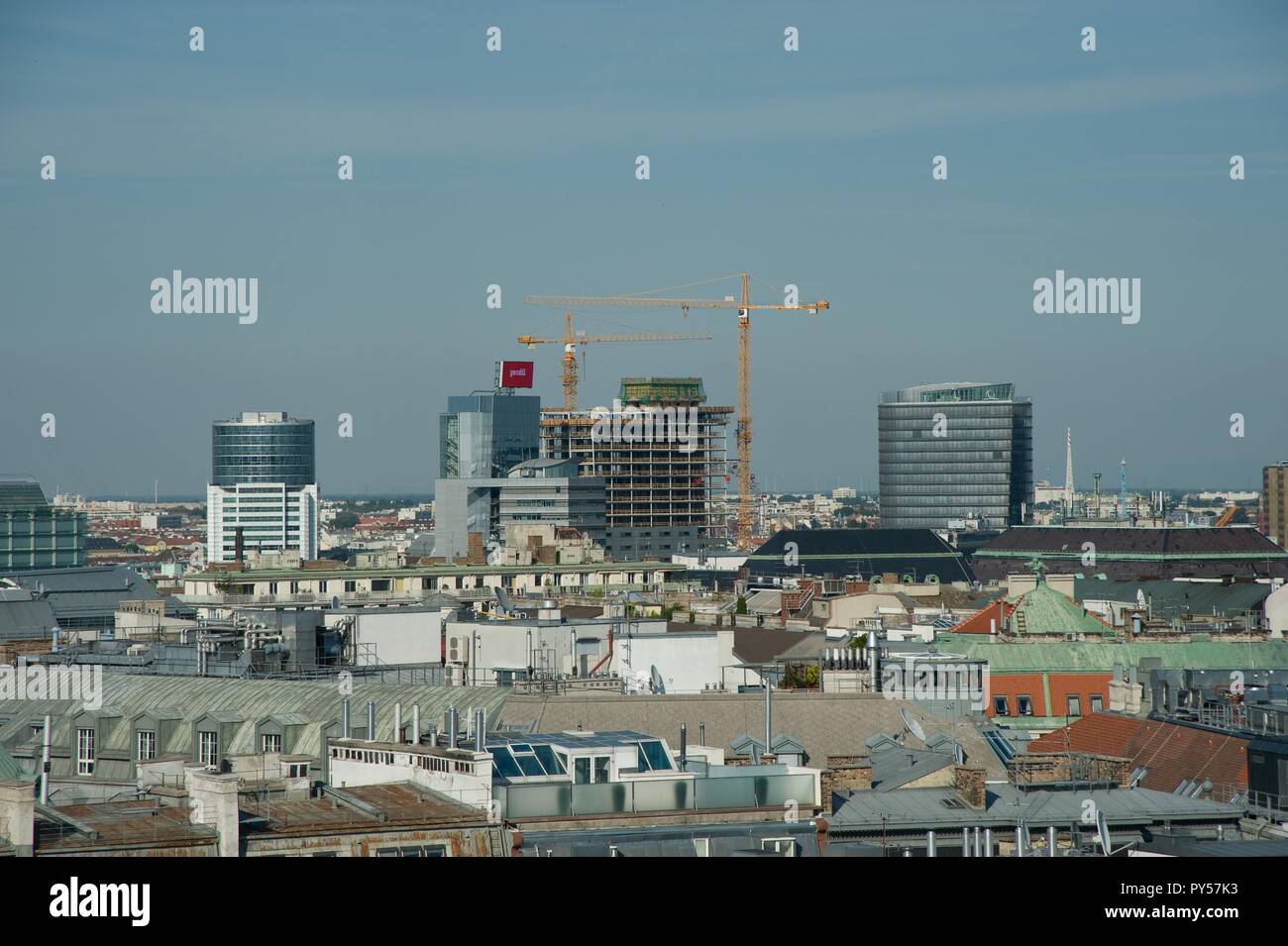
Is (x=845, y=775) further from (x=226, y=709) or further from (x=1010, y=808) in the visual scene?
(x=226, y=709)

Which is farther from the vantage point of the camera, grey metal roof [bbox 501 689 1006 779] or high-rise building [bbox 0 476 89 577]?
high-rise building [bbox 0 476 89 577]

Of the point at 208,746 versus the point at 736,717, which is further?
the point at 736,717

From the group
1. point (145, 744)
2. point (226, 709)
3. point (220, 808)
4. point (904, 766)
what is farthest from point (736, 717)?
point (220, 808)

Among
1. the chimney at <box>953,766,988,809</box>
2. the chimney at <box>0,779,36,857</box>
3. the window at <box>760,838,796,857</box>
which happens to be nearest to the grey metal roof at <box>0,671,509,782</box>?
the chimney at <box>953,766,988,809</box>

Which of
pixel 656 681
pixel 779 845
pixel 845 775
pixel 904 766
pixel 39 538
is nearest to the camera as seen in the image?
pixel 779 845

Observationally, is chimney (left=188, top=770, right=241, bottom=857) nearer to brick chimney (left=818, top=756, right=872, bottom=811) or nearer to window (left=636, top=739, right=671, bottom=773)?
window (left=636, top=739, right=671, bottom=773)

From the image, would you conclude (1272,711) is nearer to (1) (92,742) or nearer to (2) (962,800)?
(2) (962,800)
